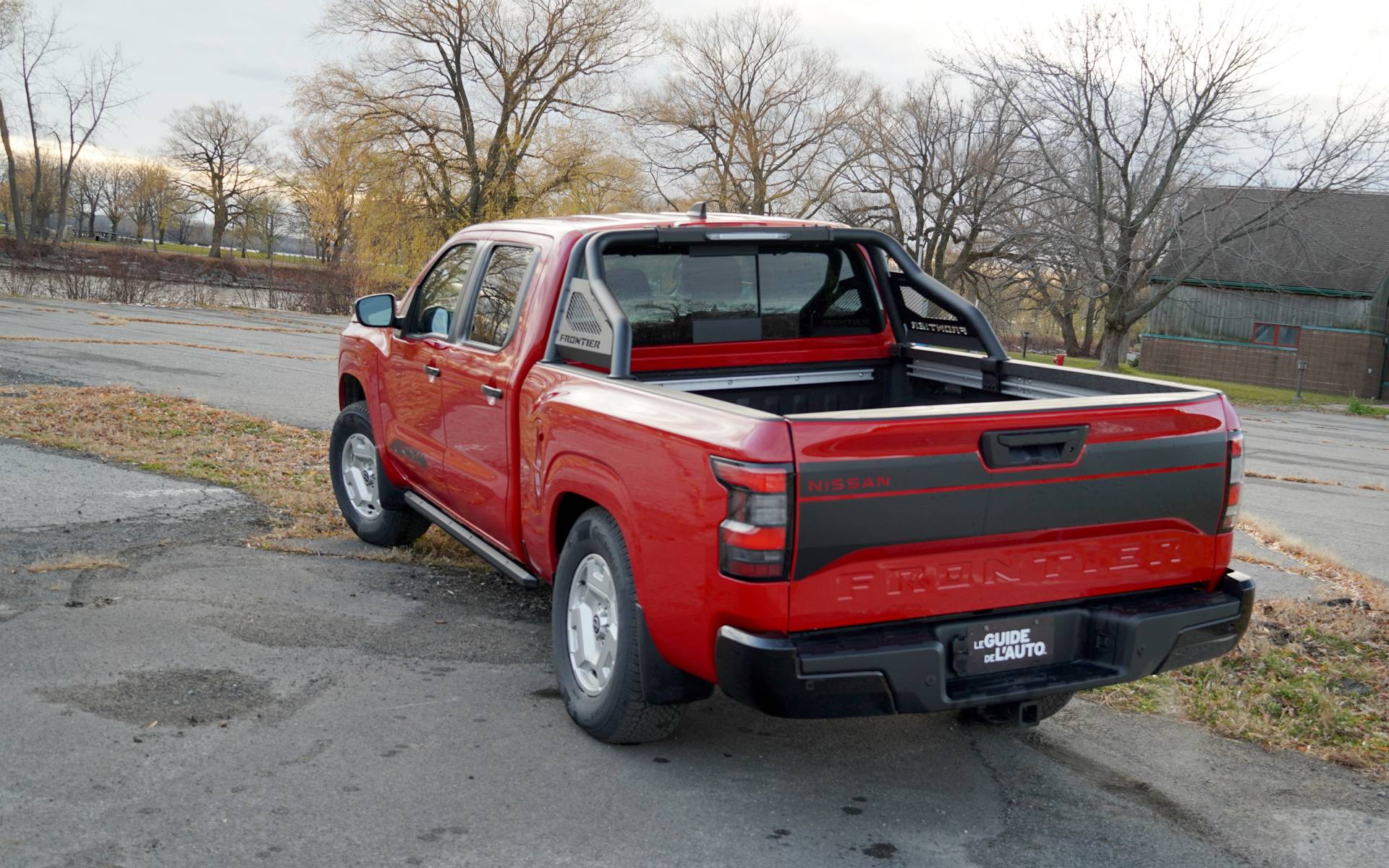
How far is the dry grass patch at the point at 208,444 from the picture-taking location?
295 inches

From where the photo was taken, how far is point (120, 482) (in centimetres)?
839

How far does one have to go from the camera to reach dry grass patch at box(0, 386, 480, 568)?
7.49 metres

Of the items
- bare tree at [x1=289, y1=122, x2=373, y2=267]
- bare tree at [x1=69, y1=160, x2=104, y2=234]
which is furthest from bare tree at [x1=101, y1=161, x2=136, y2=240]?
bare tree at [x1=289, y1=122, x2=373, y2=267]

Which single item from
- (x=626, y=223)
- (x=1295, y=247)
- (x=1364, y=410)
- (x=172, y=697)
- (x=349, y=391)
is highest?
(x=1295, y=247)

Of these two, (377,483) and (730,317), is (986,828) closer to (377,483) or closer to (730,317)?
(730,317)

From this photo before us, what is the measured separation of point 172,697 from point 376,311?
240 cm

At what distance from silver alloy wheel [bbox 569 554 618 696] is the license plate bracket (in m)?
1.21

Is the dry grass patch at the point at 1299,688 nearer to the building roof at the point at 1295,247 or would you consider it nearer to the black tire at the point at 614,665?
the black tire at the point at 614,665

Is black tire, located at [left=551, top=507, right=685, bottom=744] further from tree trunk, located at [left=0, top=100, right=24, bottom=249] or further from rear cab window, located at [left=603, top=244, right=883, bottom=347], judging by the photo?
tree trunk, located at [left=0, top=100, right=24, bottom=249]

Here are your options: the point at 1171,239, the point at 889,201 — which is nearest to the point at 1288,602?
the point at 1171,239

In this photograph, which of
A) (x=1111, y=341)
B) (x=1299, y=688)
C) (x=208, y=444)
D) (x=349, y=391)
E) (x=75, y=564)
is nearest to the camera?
(x=1299, y=688)

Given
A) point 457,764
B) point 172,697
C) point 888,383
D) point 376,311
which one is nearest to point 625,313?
point 888,383

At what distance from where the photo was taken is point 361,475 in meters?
7.18

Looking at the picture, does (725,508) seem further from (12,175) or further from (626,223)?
(12,175)
